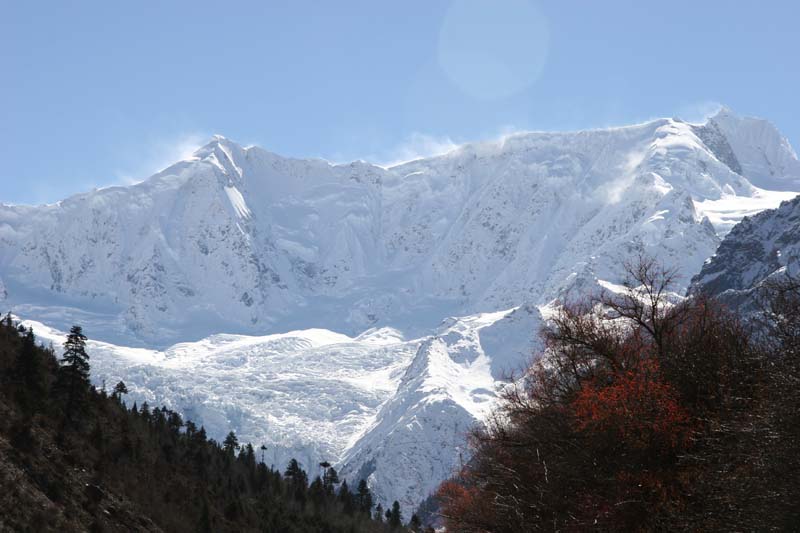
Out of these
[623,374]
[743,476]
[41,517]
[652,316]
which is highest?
[652,316]

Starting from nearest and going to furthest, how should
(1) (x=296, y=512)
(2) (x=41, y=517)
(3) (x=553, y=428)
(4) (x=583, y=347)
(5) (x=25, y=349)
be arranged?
(3) (x=553, y=428) → (4) (x=583, y=347) → (2) (x=41, y=517) → (5) (x=25, y=349) → (1) (x=296, y=512)

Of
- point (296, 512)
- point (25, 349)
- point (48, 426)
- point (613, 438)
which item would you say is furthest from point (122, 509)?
point (296, 512)

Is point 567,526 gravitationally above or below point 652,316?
below

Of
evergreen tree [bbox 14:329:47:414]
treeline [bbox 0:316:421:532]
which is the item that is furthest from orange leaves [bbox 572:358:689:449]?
evergreen tree [bbox 14:329:47:414]

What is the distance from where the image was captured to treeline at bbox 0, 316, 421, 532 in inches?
2195

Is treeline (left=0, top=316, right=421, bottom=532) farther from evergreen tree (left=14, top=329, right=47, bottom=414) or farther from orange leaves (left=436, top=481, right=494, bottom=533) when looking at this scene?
orange leaves (left=436, top=481, right=494, bottom=533)

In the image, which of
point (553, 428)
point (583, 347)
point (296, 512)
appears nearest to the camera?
point (553, 428)

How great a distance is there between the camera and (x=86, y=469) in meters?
68.1

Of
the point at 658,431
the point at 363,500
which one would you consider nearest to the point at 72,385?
the point at 658,431

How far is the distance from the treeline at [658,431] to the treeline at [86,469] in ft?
86.6

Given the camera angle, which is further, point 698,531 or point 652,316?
point 652,316

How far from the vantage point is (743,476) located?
966 inches

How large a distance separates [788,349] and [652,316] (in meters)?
6.26

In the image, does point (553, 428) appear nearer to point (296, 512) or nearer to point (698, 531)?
point (698, 531)
